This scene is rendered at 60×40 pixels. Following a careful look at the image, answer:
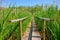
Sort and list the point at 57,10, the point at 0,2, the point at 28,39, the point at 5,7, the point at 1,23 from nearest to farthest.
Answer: the point at 1,23 < the point at 0,2 < the point at 5,7 < the point at 57,10 < the point at 28,39

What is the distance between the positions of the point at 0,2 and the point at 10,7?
0.21 m

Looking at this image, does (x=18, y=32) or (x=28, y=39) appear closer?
(x=18, y=32)

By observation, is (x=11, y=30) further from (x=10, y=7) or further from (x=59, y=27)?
(x=59, y=27)

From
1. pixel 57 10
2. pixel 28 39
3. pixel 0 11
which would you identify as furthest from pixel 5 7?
pixel 28 39

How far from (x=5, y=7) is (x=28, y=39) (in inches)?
90.5

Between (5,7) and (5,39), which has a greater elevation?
(5,7)

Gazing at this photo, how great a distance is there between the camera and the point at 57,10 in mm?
4539

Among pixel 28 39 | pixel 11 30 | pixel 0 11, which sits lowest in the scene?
pixel 28 39

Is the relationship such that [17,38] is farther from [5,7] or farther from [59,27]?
[59,27]

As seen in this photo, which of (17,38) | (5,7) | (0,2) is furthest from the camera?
(17,38)

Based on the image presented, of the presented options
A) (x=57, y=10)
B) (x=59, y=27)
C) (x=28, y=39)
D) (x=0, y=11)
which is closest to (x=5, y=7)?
(x=0, y=11)

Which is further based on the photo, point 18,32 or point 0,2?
point 18,32

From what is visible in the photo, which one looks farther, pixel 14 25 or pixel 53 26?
pixel 14 25

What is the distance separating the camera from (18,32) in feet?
16.5
